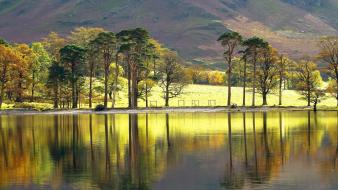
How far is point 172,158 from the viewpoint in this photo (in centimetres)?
4759

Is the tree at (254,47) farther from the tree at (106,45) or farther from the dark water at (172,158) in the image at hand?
the dark water at (172,158)

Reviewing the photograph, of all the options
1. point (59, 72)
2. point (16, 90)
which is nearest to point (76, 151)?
point (59, 72)

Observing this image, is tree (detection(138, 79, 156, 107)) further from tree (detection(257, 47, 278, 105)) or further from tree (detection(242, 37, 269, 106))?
tree (detection(257, 47, 278, 105))

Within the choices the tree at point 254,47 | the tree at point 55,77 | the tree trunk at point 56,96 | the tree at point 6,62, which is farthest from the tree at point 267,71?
the tree at point 6,62

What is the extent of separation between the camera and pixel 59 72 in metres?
133

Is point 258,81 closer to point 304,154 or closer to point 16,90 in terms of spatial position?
point 16,90

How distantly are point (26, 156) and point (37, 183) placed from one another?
1442cm

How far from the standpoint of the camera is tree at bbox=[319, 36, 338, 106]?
5005 inches

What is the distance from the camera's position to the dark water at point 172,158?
36.5 m

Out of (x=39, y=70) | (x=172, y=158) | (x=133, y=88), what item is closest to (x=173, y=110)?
(x=133, y=88)

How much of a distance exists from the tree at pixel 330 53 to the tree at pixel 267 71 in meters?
10.1

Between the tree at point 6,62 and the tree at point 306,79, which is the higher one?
the tree at point 6,62

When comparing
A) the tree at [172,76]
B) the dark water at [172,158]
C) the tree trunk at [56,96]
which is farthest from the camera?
the tree at [172,76]

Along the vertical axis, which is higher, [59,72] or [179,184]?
[59,72]
